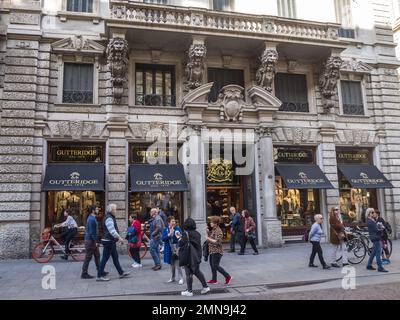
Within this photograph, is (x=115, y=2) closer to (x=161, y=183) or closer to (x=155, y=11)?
(x=155, y=11)

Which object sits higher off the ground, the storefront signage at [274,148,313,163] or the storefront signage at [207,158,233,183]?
the storefront signage at [274,148,313,163]

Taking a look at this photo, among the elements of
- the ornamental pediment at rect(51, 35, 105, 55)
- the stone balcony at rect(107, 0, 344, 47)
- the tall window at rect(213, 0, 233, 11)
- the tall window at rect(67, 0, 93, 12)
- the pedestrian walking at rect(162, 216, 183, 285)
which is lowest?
the pedestrian walking at rect(162, 216, 183, 285)

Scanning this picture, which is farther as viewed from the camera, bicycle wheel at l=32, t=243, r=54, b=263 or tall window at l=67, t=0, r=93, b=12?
tall window at l=67, t=0, r=93, b=12

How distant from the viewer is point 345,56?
17.9m

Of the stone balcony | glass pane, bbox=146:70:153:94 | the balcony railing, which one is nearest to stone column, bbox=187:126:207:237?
glass pane, bbox=146:70:153:94

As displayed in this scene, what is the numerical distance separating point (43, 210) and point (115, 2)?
8.80m

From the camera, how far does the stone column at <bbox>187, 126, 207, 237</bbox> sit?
14.4 m

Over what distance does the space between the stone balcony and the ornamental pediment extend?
4.64 feet

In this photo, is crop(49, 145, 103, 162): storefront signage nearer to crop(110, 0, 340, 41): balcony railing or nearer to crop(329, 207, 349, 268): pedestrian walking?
crop(110, 0, 340, 41): balcony railing

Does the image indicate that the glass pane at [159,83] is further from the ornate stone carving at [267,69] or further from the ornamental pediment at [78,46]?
the ornate stone carving at [267,69]

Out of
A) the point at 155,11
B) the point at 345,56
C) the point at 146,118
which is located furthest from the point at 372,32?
the point at 146,118

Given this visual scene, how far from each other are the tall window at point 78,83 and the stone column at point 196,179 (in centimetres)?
472

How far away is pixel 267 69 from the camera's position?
15625 millimetres

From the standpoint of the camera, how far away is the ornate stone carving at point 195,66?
14773 mm
